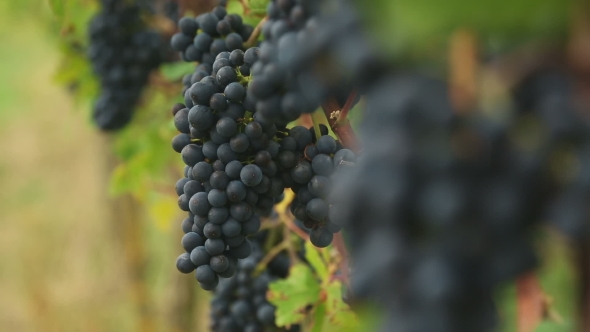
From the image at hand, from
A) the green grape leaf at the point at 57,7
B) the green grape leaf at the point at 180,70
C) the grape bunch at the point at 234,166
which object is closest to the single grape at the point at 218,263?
the grape bunch at the point at 234,166

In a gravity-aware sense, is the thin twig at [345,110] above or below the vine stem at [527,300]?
below

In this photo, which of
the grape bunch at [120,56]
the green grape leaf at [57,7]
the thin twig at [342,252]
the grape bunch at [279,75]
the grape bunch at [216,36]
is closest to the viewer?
the grape bunch at [279,75]

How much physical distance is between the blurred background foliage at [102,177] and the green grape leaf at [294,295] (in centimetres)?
31

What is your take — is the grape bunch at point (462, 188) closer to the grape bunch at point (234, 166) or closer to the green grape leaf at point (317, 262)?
the grape bunch at point (234, 166)

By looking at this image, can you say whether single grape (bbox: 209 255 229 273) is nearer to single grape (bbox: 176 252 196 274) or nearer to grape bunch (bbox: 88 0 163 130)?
single grape (bbox: 176 252 196 274)

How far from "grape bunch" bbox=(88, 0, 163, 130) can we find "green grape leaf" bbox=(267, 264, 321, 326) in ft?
2.03

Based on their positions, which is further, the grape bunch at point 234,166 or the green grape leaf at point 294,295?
the green grape leaf at point 294,295

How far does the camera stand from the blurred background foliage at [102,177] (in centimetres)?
32

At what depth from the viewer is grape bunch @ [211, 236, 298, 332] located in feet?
3.30

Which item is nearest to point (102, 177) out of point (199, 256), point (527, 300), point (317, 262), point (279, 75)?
point (317, 262)

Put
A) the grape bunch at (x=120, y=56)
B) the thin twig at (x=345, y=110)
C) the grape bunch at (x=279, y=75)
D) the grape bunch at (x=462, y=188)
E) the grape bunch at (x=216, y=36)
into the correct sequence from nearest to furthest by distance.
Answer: the grape bunch at (x=462, y=188) → the grape bunch at (x=279, y=75) → the thin twig at (x=345, y=110) → the grape bunch at (x=216, y=36) → the grape bunch at (x=120, y=56)

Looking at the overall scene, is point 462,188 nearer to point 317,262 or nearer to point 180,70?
point 317,262

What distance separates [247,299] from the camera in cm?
103

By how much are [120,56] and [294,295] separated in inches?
27.0
